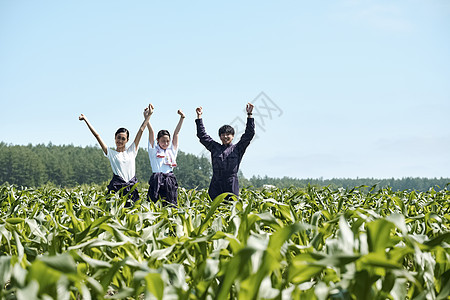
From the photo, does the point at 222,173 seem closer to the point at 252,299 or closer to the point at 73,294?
the point at 73,294

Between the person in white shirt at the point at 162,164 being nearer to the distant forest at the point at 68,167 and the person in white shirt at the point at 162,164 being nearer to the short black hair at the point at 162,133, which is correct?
the short black hair at the point at 162,133

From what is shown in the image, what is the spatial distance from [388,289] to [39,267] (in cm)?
121

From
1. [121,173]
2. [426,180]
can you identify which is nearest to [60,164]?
[121,173]

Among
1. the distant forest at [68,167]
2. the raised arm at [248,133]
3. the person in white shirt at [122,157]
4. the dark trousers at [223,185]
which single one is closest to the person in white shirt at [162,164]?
the person in white shirt at [122,157]

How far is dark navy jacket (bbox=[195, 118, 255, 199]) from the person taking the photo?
5.69m

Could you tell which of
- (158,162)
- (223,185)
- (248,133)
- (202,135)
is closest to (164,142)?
(158,162)

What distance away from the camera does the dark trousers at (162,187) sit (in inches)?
231

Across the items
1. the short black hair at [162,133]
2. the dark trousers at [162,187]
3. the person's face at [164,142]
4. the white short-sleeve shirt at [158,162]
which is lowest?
the dark trousers at [162,187]

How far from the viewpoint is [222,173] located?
5742 mm

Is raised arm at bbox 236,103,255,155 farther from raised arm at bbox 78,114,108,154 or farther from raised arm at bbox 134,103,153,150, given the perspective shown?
raised arm at bbox 78,114,108,154

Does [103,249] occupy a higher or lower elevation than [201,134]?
lower

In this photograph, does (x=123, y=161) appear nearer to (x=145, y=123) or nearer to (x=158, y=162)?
(x=158, y=162)

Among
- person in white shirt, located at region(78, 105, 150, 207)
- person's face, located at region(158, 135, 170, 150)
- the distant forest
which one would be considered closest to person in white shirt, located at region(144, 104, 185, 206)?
person's face, located at region(158, 135, 170, 150)

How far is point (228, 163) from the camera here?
573 cm
